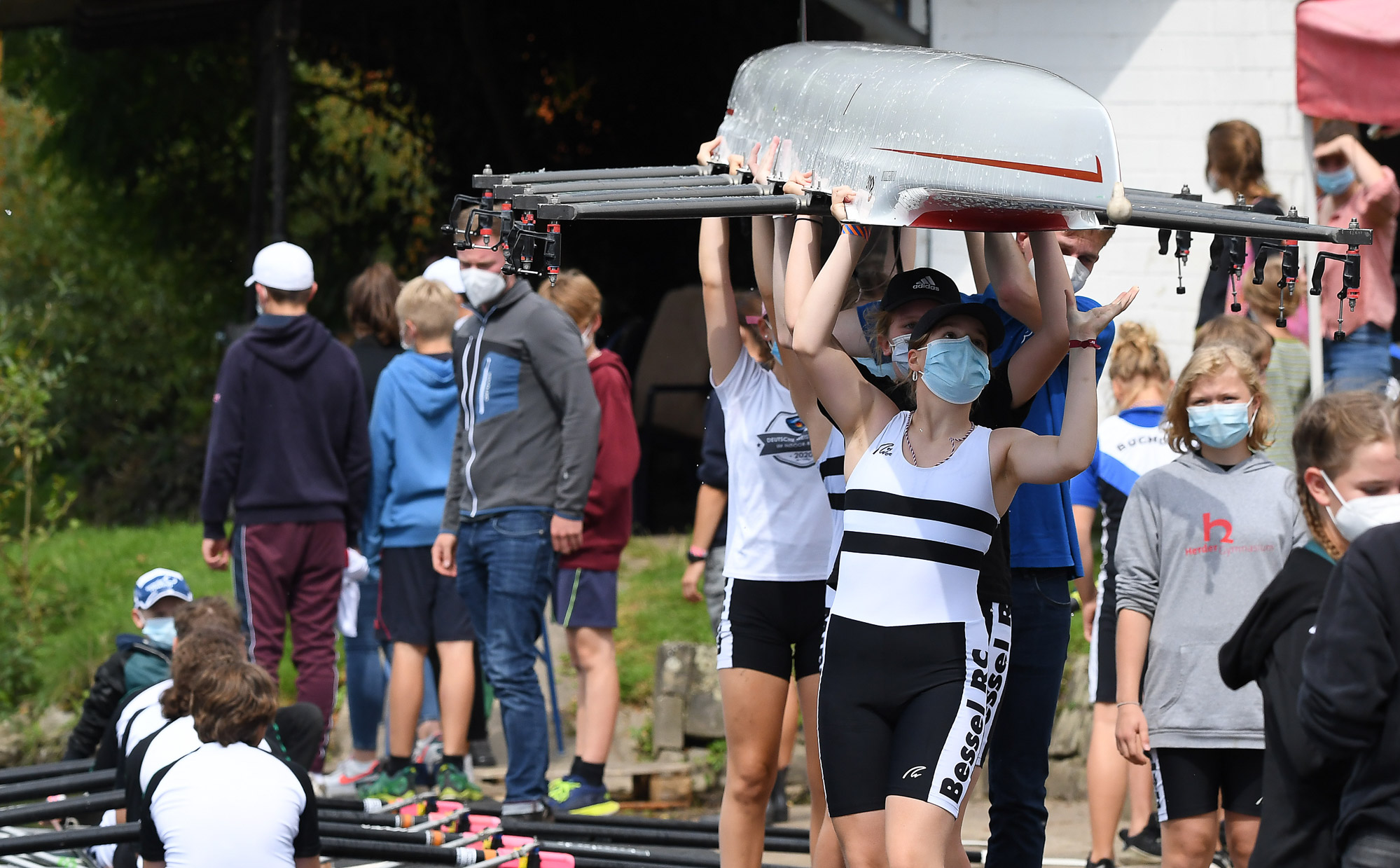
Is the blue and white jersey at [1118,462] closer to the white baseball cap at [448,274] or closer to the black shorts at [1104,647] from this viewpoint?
the black shorts at [1104,647]

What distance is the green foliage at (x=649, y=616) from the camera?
26.7 ft

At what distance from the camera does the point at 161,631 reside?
17.7 ft

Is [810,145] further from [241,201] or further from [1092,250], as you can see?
[241,201]

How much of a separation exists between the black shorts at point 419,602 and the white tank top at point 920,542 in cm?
327

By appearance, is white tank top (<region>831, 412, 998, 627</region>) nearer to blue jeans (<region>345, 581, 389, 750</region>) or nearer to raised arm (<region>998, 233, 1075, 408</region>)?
raised arm (<region>998, 233, 1075, 408</region>)

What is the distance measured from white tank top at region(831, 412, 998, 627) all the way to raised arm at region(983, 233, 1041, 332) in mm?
434

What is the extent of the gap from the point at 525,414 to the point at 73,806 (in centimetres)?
221

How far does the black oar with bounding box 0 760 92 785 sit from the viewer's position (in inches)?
226

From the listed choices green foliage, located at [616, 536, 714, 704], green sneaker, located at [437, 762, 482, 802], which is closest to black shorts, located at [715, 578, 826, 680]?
green sneaker, located at [437, 762, 482, 802]

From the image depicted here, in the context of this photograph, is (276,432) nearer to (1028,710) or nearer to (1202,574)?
(1028,710)

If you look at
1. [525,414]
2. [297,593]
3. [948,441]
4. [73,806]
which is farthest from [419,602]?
[948,441]

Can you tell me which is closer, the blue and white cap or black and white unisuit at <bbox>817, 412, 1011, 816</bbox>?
black and white unisuit at <bbox>817, 412, 1011, 816</bbox>

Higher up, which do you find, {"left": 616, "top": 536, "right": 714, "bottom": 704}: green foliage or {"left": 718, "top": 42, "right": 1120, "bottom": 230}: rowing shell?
{"left": 718, "top": 42, "right": 1120, "bottom": 230}: rowing shell

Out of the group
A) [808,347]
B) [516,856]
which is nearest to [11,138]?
[516,856]
